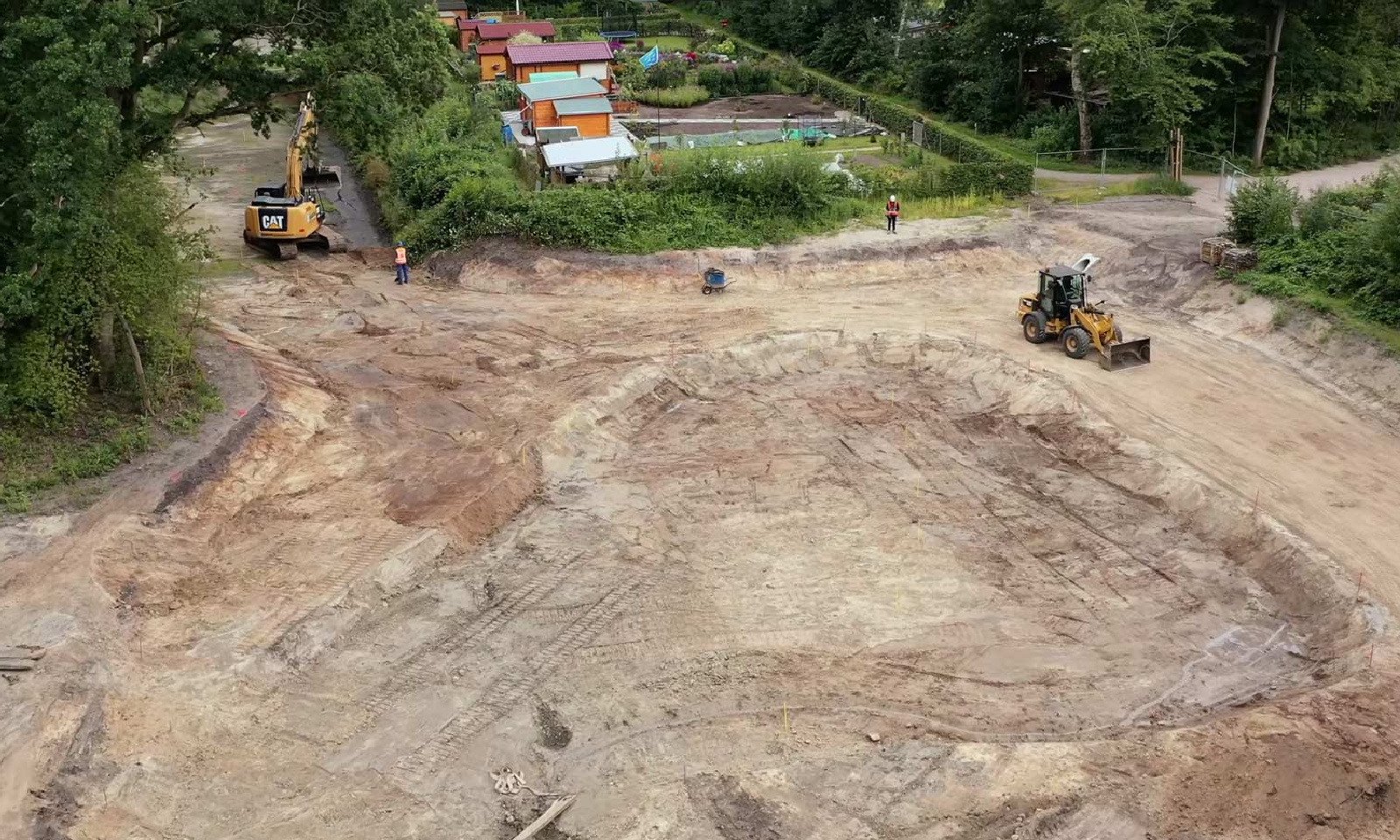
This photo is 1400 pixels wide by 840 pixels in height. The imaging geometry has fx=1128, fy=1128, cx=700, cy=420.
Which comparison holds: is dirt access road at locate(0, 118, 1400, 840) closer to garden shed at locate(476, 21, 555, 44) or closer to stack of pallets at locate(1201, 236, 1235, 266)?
stack of pallets at locate(1201, 236, 1235, 266)

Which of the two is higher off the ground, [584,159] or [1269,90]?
[1269,90]

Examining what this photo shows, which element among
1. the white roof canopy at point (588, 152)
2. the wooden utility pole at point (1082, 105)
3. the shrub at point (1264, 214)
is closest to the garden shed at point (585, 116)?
the white roof canopy at point (588, 152)

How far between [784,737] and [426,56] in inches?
571

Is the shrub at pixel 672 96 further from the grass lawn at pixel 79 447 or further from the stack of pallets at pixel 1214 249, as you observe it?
the grass lawn at pixel 79 447

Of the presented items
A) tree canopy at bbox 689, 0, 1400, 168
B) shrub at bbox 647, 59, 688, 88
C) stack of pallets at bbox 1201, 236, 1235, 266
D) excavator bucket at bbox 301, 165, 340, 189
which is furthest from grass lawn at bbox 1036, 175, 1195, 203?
shrub at bbox 647, 59, 688, 88

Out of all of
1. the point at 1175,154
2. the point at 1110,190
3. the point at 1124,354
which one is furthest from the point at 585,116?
the point at 1124,354

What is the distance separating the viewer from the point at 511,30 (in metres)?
62.5

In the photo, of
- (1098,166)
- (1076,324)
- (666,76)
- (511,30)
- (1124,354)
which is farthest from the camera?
(511,30)

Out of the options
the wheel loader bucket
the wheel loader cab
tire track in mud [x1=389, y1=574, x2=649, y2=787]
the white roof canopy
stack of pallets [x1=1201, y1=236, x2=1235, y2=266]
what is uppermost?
the white roof canopy

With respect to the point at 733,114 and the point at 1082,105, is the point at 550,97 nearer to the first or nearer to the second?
the point at 733,114

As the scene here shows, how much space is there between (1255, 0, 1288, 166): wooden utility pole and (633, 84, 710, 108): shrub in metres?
26.8

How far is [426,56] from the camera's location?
2141 centimetres

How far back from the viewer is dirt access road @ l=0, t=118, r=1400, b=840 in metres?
13.2

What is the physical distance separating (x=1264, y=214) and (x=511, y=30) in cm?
4539
